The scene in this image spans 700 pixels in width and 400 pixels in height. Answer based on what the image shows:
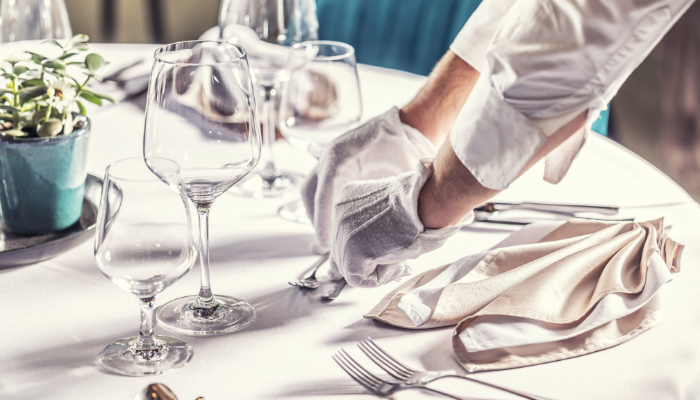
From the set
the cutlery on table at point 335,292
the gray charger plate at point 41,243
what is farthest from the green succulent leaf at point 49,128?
the cutlery on table at point 335,292

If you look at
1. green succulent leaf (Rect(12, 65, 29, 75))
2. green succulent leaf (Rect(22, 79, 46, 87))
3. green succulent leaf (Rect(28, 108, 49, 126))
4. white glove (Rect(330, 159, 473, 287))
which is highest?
green succulent leaf (Rect(12, 65, 29, 75))

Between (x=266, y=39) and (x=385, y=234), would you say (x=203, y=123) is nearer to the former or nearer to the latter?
(x=385, y=234)

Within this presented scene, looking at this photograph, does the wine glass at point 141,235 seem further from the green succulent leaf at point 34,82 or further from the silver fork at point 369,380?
the green succulent leaf at point 34,82

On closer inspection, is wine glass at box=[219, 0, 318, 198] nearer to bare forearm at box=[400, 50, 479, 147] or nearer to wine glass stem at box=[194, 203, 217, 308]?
bare forearm at box=[400, 50, 479, 147]

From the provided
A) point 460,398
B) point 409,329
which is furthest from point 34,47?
point 460,398

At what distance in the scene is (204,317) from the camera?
2.11 feet

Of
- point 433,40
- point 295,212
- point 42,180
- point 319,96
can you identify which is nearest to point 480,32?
point 319,96

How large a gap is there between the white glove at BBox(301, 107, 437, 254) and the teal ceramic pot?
0.83 feet

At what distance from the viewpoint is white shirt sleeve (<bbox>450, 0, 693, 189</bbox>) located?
22.6 inches

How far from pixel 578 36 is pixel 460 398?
304mm

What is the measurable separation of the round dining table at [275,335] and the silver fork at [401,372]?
1 cm

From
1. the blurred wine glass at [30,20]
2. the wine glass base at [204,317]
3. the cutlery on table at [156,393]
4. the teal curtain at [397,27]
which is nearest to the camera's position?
the cutlery on table at [156,393]

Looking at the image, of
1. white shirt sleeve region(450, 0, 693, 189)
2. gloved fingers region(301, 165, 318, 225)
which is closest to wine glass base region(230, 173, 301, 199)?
gloved fingers region(301, 165, 318, 225)

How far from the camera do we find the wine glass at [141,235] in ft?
1.73
